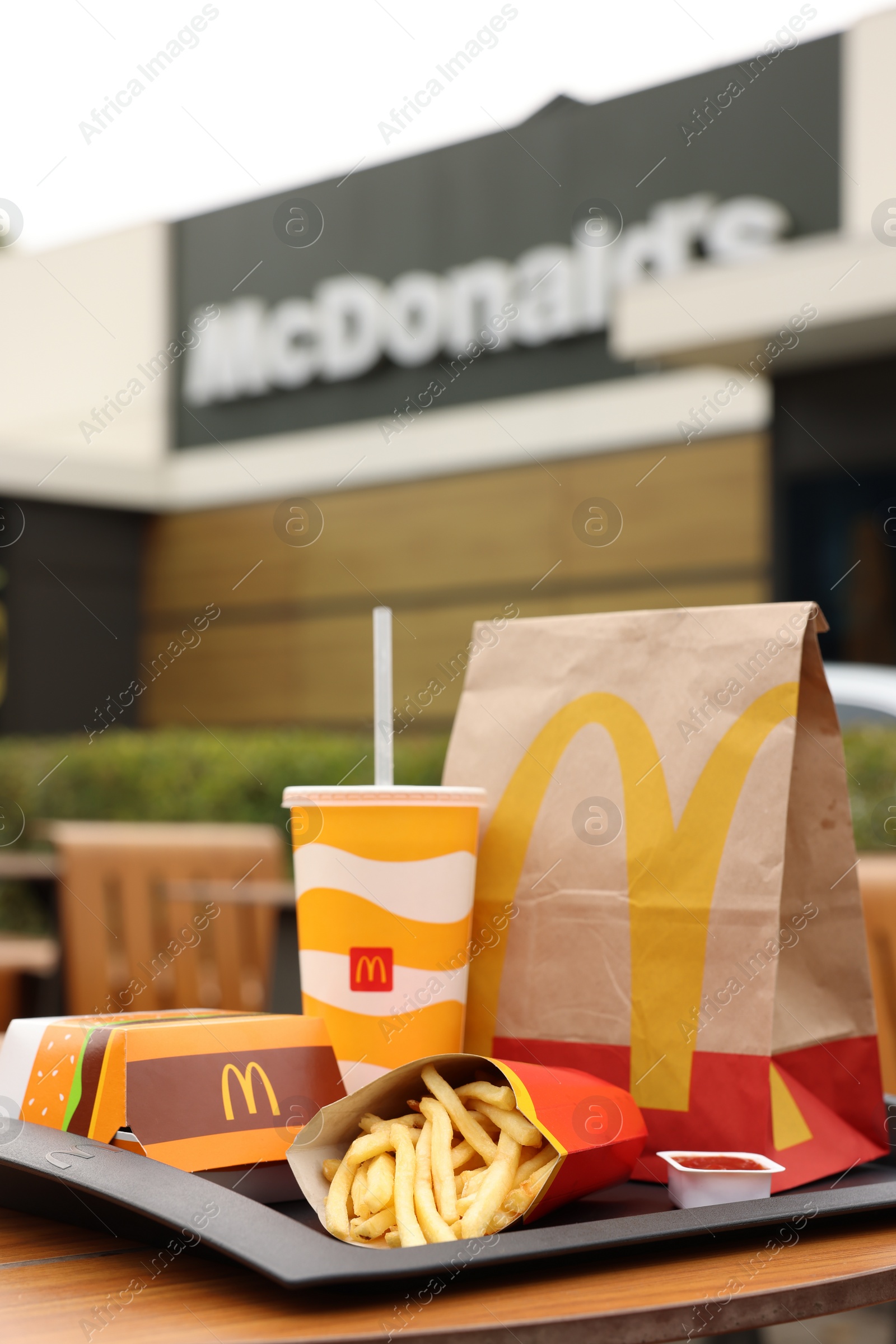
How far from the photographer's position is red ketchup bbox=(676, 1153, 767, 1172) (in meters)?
0.84

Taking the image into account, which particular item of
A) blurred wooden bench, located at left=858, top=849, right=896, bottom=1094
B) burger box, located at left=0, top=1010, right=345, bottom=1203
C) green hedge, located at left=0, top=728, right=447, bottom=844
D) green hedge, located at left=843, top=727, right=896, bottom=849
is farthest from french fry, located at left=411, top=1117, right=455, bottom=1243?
green hedge, located at left=0, top=728, right=447, bottom=844

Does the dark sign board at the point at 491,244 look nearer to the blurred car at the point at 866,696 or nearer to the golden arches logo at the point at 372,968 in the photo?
the blurred car at the point at 866,696

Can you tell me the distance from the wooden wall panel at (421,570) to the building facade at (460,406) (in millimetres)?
21

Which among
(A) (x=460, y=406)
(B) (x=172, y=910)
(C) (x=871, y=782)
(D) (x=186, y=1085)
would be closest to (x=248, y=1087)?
(D) (x=186, y=1085)

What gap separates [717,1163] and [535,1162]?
0.14 m

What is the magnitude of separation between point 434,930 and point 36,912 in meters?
5.20

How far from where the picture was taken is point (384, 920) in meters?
0.96

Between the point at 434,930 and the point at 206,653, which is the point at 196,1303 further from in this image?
the point at 206,653

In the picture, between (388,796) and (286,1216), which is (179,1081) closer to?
(286,1216)

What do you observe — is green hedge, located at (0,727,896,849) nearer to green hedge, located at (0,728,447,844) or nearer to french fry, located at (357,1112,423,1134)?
green hedge, located at (0,728,447,844)

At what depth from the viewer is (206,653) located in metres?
9.38

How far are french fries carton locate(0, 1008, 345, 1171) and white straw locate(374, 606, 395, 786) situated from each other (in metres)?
0.21

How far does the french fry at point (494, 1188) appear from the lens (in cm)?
71

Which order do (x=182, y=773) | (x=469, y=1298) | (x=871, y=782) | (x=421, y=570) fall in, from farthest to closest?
(x=421, y=570)
(x=182, y=773)
(x=871, y=782)
(x=469, y=1298)
